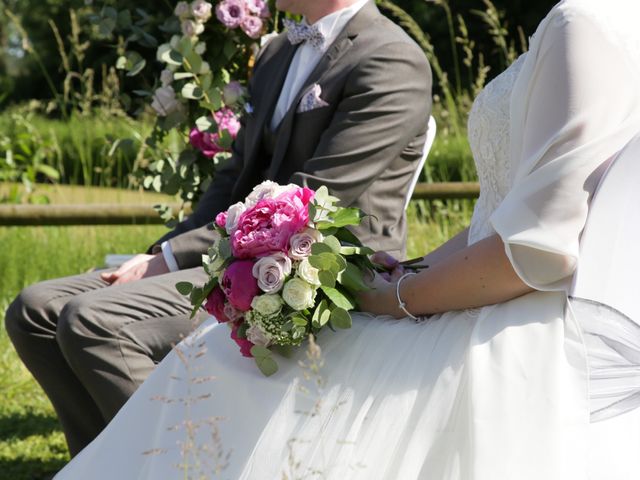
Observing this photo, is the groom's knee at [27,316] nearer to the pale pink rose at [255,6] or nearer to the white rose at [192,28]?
the white rose at [192,28]

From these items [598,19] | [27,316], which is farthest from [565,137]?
[27,316]

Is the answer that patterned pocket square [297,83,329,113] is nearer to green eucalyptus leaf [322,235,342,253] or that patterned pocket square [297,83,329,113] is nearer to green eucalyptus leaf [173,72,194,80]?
green eucalyptus leaf [173,72,194,80]

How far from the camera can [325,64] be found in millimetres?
3236

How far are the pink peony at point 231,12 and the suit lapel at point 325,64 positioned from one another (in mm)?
758

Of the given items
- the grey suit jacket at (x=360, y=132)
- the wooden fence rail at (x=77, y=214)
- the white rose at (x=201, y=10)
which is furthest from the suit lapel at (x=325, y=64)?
the wooden fence rail at (x=77, y=214)

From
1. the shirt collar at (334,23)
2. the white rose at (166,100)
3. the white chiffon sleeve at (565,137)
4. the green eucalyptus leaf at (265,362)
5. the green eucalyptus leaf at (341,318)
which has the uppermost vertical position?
the white chiffon sleeve at (565,137)

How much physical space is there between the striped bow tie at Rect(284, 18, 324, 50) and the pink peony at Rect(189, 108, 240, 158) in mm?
669

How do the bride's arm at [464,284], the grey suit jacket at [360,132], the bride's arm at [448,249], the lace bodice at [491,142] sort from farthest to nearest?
the grey suit jacket at [360,132]
the bride's arm at [448,249]
the lace bodice at [491,142]
the bride's arm at [464,284]

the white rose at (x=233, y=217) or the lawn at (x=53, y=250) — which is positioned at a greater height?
the white rose at (x=233, y=217)

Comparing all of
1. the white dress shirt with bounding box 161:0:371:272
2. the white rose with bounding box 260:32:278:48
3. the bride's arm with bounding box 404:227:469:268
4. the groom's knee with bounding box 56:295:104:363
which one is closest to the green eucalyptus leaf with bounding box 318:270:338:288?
the bride's arm with bounding box 404:227:469:268

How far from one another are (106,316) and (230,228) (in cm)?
85

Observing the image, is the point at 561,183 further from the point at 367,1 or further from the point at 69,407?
the point at 69,407

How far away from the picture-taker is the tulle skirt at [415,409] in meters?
1.87

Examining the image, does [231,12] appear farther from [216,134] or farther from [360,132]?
[360,132]
